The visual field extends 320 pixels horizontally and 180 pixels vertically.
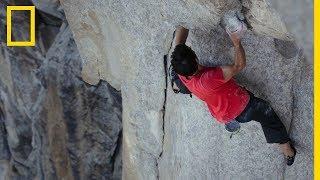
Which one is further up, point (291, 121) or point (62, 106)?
point (291, 121)

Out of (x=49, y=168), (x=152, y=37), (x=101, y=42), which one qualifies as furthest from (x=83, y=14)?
(x=49, y=168)

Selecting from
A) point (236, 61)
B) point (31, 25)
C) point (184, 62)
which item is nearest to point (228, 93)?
point (236, 61)

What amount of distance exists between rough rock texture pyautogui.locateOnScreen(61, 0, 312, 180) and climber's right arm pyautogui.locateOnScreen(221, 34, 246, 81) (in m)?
0.21

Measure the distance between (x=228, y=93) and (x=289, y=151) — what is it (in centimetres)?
76

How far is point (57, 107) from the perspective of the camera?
8.35 m

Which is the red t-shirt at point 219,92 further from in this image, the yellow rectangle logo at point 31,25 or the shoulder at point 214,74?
the yellow rectangle logo at point 31,25

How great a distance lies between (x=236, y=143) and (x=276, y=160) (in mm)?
362

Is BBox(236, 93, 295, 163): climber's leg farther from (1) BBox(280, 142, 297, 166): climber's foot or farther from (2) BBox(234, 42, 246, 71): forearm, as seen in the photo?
(2) BBox(234, 42, 246, 71): forearm

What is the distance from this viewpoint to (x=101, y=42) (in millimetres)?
6391

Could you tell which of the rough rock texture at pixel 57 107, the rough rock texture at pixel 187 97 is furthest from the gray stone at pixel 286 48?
the rough rock texture at pixel 57 107

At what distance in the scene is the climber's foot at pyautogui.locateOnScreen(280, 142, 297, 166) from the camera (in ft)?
14.0

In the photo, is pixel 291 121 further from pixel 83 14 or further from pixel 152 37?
pixel 83 14

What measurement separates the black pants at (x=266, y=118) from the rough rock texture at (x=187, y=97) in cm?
9

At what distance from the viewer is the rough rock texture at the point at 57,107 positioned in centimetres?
782
